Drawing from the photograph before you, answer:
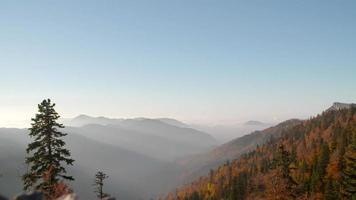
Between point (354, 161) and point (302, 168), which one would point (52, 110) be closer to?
point (354, 161)

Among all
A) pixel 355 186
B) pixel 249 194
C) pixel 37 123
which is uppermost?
pixel 37 123

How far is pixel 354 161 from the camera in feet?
153

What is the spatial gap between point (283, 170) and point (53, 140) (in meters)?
26.9

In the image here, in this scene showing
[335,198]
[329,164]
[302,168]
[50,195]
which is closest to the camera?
[50,195]

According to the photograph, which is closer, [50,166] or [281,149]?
[50,166]

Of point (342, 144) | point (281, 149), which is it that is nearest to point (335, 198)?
point (281, 149)

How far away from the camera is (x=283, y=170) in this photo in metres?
45.0

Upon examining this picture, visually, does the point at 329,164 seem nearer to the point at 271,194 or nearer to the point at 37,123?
the point at 271,194

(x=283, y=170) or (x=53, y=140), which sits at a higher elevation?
(x=53, y=140)

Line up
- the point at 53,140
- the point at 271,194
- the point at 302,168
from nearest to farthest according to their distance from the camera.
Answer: the point at 53,140 → the point at 271,194 → the point at 302,168

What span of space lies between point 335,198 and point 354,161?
6305cm

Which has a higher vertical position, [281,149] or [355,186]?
[281,149]

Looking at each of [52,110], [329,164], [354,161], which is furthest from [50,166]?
[329,164]

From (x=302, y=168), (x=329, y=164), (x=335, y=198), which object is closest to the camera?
(x=335, y=198)
